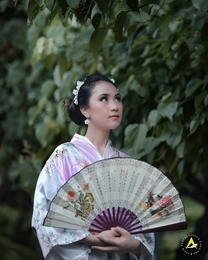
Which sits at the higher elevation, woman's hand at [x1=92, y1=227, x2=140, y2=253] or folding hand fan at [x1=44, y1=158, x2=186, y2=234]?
folding hand fan at [x1=44, y1=158, x2=186, y2=234]

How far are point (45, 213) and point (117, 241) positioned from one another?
289 millimetres

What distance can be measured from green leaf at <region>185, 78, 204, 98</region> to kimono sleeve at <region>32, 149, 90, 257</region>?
1373mm

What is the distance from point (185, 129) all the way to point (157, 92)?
298mm

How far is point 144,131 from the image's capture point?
173 inches

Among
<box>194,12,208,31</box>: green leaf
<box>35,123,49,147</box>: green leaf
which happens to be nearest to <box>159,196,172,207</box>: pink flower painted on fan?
<box>194,12,208,31</box>: green leaf

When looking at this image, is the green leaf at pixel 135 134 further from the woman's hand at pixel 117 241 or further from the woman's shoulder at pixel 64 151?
the woman's hand at pixel 117 241

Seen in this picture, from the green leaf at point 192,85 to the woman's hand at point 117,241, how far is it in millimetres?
1498

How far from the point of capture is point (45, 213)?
3049mm

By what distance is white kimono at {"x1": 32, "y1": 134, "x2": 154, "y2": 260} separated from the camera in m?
3.04

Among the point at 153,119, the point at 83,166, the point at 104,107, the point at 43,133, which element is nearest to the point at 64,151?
the point at 83,166

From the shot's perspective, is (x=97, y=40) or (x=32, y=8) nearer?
(x=32, y=8)

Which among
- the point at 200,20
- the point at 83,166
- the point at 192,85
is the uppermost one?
the point at 200,20

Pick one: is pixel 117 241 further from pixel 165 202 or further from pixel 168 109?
pixel 168 109

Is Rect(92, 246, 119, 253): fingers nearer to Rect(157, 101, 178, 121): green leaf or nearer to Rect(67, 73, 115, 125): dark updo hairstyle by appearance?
Rect(67, 73, 115, 125): dark updo hairstyle
